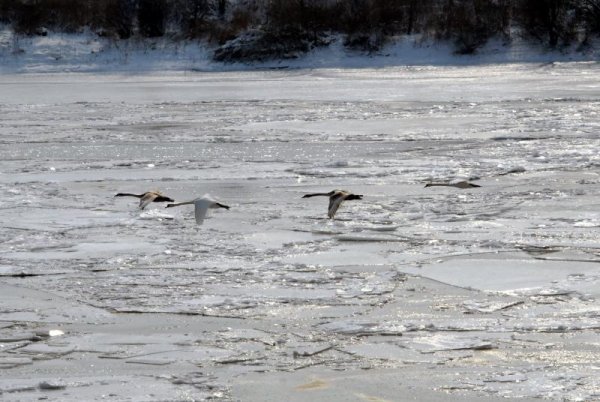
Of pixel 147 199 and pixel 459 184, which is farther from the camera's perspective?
pixel 459 184

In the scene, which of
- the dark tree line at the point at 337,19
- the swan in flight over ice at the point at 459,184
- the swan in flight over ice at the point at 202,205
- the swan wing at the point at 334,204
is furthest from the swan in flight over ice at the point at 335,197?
the dark tree line at the point at 337,19

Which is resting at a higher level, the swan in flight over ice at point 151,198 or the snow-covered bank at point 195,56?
the snow-covered bank at point 195,56

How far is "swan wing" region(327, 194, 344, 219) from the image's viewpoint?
675 centimetres

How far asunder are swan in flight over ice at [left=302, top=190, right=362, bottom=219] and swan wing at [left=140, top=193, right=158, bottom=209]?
96 cm

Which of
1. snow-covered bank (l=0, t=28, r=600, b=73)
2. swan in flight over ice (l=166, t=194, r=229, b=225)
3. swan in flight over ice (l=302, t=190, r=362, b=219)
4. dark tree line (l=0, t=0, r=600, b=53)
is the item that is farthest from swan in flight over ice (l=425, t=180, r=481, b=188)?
dark tree line (l=0, t=0, r=600, b=53)

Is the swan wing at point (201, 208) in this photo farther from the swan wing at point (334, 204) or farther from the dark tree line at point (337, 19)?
the dark tree line at point (337, 19)

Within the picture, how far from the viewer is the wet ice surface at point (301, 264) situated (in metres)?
3.80

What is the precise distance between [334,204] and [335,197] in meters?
0.14

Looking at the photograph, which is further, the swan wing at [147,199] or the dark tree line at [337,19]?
the dark tree line at [337,19]

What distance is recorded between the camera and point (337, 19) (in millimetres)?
27688

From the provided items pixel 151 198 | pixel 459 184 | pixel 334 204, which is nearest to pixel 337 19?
pixel 459 184

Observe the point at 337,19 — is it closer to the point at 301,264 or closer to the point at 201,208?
the point at 201,208

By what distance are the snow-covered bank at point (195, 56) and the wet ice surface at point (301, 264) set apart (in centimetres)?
1271

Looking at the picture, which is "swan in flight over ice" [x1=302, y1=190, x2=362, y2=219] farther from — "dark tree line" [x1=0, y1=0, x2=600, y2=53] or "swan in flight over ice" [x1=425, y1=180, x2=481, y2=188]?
"dark tree line" [x1=0, y1=0, x2=600, y2=53]
